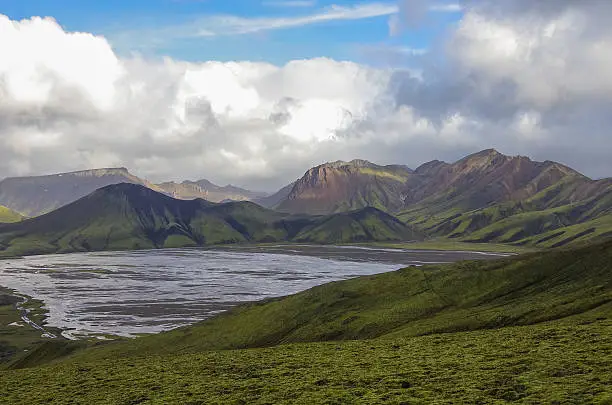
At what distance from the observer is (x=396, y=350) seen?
72875 millimetres

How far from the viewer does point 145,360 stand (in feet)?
286

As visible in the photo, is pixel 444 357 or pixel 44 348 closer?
pixel 444 357

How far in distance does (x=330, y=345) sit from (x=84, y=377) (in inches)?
1496

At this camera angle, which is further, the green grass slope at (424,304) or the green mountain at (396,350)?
the green grass slope at (424,304)

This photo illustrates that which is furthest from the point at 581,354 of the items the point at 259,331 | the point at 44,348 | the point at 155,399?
the point at 44,348

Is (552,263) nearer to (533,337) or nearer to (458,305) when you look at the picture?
(458,305)

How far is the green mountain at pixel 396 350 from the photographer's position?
49.4 metres

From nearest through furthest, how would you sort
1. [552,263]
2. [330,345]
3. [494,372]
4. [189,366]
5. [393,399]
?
[393,399] → [494,372] → [189,366] → [330,345] → [552,263]

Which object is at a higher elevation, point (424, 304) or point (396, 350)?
point (396, 350)

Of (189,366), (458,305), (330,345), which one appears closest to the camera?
(189,366)

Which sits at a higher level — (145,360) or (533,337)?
(533,337)

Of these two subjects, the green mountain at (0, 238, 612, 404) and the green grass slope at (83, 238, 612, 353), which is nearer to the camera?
the green mountain at (0, 238, 612, 404)

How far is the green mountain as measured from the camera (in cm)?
4941

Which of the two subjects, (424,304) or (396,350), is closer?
(396,350)
